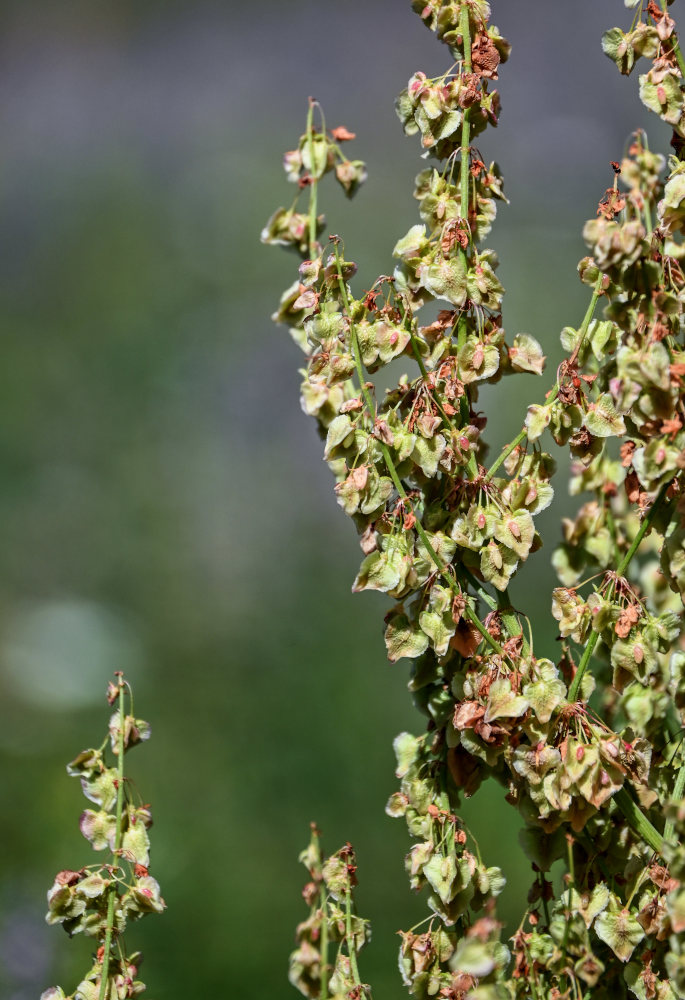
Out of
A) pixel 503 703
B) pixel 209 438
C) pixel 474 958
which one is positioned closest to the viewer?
pixel 474 958

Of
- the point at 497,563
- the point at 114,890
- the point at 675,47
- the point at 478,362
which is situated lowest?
the point at 114,890

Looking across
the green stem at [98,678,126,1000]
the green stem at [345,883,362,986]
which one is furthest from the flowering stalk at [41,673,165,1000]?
the green stem at [345,883,362,986]

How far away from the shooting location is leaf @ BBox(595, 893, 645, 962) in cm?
60

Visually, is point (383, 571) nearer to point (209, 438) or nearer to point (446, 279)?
point (446, 279)

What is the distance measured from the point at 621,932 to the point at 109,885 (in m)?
0.29

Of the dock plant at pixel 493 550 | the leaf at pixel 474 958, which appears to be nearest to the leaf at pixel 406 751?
the dock plant at pixel 493 550

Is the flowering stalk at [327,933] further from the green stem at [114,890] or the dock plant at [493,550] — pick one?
the green stem at [114,890]

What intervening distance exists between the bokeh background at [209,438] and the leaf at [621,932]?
1078 millimetres

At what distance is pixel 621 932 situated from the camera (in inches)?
23.6

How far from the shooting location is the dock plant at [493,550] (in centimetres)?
58

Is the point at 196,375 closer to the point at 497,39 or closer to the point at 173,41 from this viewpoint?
the point at 173,41

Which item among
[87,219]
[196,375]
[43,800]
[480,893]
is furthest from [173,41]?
[480,893]

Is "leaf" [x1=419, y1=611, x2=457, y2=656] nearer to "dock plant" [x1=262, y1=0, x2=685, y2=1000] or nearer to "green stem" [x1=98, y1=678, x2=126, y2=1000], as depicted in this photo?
"dock plant" [x1=262, y1=0, x2=685, y2=1000]

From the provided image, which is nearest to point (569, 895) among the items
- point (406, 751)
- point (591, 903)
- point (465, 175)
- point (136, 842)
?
point (591, 903)
